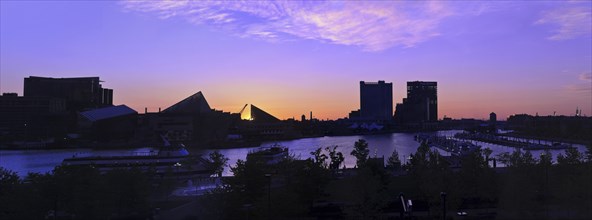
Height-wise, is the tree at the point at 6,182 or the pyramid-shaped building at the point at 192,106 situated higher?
the pyramid-shaped building at the point at 192,106

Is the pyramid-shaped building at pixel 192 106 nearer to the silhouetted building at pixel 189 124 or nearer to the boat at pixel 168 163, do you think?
the silhouetted building at pixel 189 124

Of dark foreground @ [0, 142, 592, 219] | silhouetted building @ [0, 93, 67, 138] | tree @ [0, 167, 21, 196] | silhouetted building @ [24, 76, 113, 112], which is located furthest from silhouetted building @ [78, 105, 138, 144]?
dark foreground @ [0, 142, 592, 219]

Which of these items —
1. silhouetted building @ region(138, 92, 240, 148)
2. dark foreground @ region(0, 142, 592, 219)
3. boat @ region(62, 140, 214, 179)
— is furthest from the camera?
silhouetted building @ region(138, 92, 240, 148)

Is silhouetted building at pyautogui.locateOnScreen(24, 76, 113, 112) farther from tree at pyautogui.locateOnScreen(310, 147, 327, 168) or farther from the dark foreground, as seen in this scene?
the dark foreground

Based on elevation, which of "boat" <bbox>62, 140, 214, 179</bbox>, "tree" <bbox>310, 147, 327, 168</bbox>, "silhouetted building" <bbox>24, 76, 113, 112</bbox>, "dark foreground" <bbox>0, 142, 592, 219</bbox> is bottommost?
"boat" <bbox>62, 140, 214, 179</bbox>

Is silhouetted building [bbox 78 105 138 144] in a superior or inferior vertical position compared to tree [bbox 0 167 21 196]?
superior

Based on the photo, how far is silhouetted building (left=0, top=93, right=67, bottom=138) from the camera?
40.2 m

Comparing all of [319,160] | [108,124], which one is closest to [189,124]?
[108,124]

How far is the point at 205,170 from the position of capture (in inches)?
595

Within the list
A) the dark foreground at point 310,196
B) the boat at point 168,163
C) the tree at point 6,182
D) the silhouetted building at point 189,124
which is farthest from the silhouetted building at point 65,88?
the dark foreground at point 310,196

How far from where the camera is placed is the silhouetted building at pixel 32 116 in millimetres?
40219

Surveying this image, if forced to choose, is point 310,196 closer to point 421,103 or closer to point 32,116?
point 32,116

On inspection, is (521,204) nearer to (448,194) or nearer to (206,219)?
(448,194)

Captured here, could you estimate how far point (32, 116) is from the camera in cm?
4184
